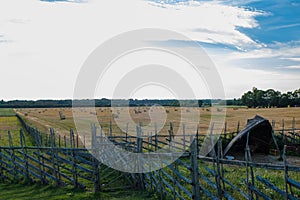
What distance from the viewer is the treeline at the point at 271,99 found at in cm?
7678

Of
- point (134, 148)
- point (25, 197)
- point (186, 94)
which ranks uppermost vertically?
point (186, 94)

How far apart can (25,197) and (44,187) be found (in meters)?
1.11

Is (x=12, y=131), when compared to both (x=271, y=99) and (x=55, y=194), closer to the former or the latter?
(x=55, y=194)

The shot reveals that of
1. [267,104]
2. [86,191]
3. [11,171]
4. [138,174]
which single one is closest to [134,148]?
[138,174]

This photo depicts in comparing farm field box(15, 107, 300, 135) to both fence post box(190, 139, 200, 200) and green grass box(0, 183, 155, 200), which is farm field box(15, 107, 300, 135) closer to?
green grass box(0, 183, 155, 200)

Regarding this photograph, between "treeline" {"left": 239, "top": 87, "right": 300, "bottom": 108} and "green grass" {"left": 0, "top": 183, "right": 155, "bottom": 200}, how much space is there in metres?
71.0

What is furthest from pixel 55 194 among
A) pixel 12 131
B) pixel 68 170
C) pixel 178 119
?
pixel 178 119

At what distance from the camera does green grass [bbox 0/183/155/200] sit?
10336 millimetres

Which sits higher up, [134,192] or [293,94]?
[293,94]

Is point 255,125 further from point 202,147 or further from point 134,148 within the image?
point 134,148

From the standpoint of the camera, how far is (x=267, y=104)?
7869 cm

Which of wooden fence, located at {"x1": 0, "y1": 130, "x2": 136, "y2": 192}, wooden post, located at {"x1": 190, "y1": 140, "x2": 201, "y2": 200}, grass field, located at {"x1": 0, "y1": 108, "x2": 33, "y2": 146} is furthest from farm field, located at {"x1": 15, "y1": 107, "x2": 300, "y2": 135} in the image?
wooden post, located at {"x1": 190, "y1": 140, "x2": 201, "y2": 200}

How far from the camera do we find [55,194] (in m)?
10.9

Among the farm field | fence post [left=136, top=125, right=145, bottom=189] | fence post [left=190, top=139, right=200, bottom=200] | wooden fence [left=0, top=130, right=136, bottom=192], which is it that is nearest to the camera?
fence post [left=190, top=139, right=200, bottom=200]
